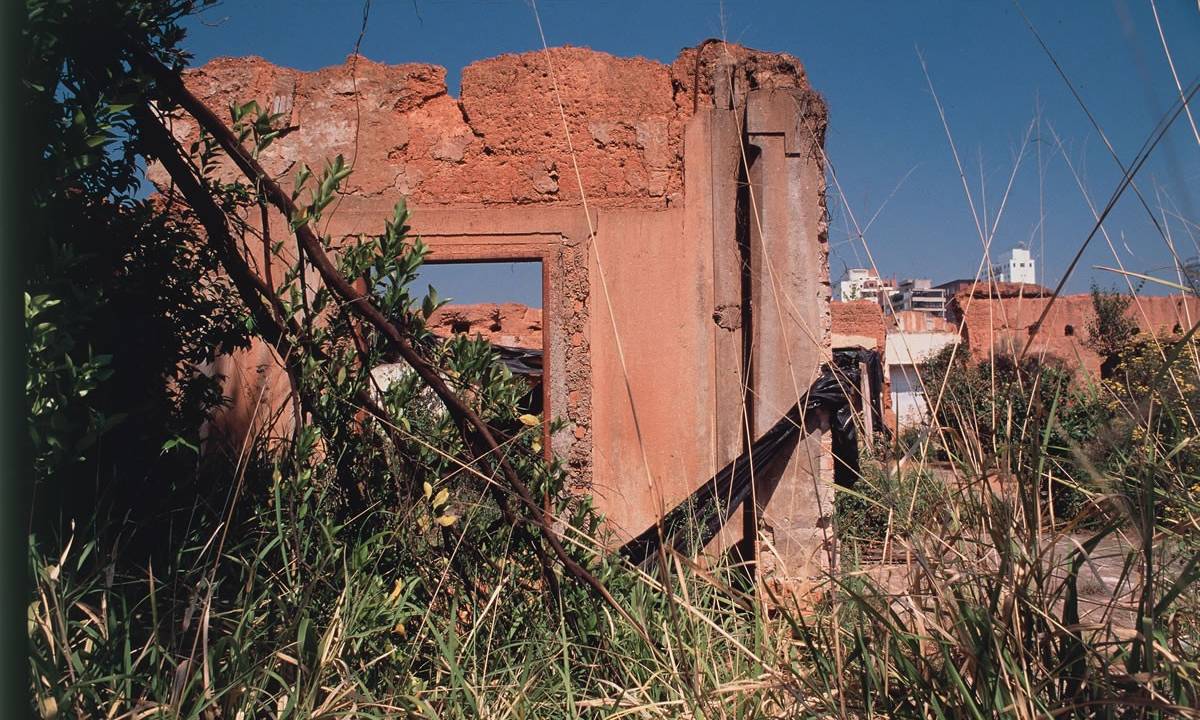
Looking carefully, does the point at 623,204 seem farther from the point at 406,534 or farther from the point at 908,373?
the point at 406,534

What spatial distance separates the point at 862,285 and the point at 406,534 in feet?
4.86

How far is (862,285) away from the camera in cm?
248

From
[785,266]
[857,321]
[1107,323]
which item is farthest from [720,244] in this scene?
[1107,323]

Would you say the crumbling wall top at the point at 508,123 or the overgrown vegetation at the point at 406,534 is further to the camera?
the crumbling wall top at the point at 508,123

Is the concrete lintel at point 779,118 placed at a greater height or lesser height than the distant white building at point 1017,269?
greater

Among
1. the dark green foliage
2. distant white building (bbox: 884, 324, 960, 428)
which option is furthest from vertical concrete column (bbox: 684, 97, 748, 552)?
the dark green foliage

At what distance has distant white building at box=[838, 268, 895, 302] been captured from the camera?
7.45 ft

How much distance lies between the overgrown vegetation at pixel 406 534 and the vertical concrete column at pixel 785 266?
1.90m

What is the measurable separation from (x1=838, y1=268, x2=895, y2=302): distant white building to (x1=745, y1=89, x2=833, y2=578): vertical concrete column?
175 cm

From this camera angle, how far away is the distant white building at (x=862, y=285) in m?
2.27

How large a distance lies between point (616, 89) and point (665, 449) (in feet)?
6.55

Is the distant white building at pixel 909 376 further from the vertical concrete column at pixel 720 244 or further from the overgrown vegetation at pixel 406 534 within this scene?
the vertical concrete column at pixel 720 244

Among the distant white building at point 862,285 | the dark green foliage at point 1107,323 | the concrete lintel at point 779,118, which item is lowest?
the dark green foliage at point 1107,323

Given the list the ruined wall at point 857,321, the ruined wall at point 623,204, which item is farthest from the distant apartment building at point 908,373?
the ruined wall at point 857,321
